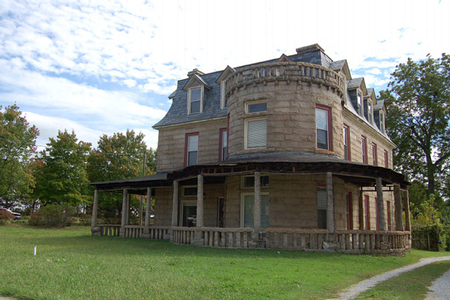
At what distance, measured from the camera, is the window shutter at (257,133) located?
56.5 feet

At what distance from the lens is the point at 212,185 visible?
21.2 metres

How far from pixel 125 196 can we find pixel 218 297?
16685mm

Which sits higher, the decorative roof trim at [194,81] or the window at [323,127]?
the decorative roof trim at [194,81]

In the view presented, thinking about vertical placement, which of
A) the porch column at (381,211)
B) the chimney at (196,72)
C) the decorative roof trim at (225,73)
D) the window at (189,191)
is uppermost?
the chimney at (196,72)

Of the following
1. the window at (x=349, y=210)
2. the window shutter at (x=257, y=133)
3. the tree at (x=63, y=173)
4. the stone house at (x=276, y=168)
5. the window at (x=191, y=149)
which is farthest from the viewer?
the tree at (x=63, y=173)

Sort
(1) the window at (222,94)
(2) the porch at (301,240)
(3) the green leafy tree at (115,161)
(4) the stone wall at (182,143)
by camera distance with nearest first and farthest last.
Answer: (2) the porch at (301,240)
(4) the stone wall at (182,143)
(1) the window at (222,94)
(3) the green leafy tree at (115,161)

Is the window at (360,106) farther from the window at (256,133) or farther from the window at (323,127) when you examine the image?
the window at (256,133)

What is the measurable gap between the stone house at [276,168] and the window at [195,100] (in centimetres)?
7

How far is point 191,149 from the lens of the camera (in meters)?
23.3

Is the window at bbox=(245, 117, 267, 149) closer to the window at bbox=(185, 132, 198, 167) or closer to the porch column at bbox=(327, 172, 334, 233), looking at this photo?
the porch column at bbox=(327, 172, 334, 233)

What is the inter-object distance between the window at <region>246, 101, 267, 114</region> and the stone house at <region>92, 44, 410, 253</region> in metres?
0.05

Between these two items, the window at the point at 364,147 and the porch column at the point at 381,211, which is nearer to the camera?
the porch column at the point at 381,211

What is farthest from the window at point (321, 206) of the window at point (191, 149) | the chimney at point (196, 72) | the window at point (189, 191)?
the chimney at point (196, 72)

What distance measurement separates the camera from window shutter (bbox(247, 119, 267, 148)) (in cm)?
1723
